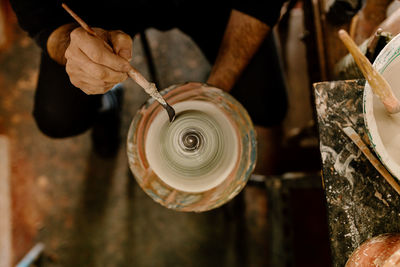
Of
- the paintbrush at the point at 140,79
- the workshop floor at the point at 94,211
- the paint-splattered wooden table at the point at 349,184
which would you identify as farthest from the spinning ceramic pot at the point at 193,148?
the workshop floor at the point at 94,211

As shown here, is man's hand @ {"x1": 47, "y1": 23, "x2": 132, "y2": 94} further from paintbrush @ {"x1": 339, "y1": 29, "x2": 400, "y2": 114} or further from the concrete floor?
the concrete floor

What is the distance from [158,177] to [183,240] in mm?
798

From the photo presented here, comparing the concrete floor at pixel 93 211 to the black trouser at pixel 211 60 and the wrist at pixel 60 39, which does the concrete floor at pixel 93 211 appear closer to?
the black trouser at pixel 211 60

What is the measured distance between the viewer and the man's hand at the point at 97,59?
0.57 m

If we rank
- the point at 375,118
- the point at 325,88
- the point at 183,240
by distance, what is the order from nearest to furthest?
the point at 375,118 < the point at 325,88 < the point at 183,240

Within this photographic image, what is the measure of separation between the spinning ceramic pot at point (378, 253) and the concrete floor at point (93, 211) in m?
0.79

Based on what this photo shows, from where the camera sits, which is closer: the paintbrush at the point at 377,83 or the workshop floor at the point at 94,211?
the paintbrush at the point at 377,83

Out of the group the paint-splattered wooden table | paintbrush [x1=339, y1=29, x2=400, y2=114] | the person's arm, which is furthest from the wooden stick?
the person's arm

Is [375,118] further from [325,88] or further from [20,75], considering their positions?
[20,75]

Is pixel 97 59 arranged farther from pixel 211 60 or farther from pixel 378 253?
pixel 378 253

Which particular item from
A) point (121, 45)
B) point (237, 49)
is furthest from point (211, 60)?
point (121, 45)

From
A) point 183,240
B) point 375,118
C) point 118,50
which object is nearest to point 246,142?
point 375,118

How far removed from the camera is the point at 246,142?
25.6 inches

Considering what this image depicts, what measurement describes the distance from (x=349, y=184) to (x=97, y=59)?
2.03 feet
